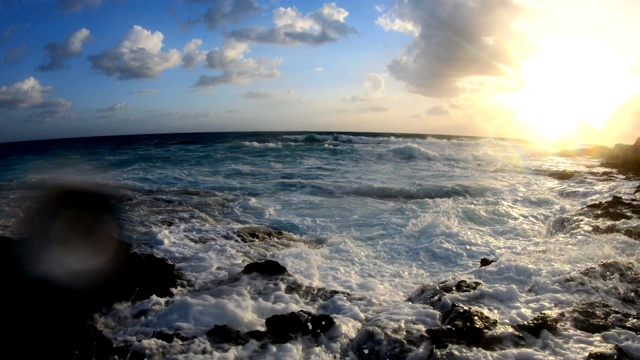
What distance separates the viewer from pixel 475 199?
12.0 m

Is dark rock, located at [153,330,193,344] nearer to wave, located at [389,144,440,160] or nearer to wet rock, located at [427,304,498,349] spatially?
wet rock, located at [427,304,498,349]

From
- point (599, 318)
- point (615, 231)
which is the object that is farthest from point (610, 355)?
point (615, 231)

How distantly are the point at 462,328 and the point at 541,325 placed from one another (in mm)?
882

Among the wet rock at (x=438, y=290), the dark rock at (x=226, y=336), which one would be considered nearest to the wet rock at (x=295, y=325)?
the dark rock at (x=226, y=336)

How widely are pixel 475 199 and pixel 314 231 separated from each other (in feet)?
20.5

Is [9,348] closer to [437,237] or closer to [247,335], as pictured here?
[247,335]

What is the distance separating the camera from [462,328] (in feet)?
12.3

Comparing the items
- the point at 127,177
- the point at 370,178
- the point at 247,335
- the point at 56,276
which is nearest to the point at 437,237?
the point at 247,335

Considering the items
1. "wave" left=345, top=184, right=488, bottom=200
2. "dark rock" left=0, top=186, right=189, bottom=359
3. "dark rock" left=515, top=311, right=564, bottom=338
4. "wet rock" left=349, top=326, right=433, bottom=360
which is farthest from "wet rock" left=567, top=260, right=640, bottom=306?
"wave" left=345, top=184, right=488, bottom=200

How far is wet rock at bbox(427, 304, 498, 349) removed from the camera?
3.58m

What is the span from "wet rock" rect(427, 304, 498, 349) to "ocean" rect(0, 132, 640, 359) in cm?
4

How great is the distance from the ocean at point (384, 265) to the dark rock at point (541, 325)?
1.2 inches

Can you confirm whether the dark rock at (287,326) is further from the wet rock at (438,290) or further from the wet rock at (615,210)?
the wet rock at (615,210)

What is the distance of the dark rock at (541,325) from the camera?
379cm
